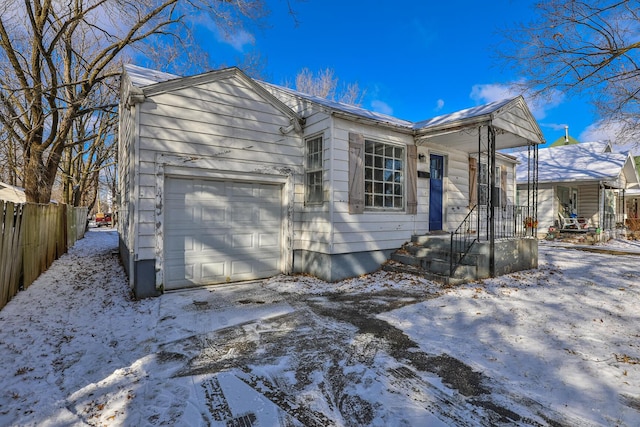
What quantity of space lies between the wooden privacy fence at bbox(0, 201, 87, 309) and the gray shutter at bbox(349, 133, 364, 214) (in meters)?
5.72

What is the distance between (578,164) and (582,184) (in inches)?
61.2

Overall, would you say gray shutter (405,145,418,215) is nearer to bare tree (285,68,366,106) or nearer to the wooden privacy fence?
the wooden privacy fence

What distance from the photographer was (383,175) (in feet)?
24.4

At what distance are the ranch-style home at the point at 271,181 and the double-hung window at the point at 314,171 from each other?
35mm

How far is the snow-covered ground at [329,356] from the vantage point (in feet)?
7.80

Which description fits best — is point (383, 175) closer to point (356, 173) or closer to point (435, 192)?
point (356, 173)

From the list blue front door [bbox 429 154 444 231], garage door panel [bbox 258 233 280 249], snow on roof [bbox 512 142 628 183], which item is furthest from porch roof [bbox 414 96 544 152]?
snow on roof [bbox 512 142 628 183]

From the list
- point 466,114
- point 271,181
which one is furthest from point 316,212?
point 466,114

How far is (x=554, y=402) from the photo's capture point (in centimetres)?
246

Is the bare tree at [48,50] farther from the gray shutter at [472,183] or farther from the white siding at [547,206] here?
the white siding at [547,206]

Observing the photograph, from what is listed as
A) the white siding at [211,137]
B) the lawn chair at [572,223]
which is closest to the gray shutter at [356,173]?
the white siding at [211,137]

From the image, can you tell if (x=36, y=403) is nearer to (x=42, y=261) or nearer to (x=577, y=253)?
(x=42, y=261)

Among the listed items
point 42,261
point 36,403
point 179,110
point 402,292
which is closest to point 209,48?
point 179,110

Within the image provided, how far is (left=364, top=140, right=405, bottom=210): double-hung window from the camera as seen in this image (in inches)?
283
